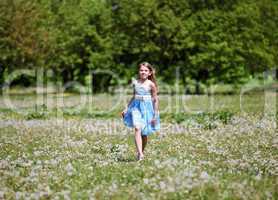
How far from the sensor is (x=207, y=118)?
880 inches

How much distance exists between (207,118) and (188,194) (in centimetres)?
1393

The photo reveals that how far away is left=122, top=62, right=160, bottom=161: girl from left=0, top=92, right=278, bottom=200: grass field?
2.16ft

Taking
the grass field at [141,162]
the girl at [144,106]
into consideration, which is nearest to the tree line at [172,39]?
the grass field at [141,162]

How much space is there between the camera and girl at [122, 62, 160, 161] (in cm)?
1278

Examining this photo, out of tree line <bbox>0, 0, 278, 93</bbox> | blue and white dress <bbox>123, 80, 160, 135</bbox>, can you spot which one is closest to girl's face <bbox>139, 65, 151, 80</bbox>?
blue and white dress <bbox>123, 80, 160, 135</bbox>

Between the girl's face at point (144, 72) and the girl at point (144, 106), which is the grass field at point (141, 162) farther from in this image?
the girl's face at point (144, 72)

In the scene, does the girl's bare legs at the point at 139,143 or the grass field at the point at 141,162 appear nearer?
the grass field at the point at 141,162

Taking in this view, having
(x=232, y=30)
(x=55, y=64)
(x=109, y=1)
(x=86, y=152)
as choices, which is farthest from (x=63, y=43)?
(x=86, y=152)

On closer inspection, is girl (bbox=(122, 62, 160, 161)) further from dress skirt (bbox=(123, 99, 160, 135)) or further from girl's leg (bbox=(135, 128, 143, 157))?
girl's leg (bbox=(135, 128, 143, 157))

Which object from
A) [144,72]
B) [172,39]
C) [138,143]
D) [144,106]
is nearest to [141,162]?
[138,143]

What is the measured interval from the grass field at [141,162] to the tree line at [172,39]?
1364 inches

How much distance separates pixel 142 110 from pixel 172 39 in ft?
147

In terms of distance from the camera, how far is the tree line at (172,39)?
56.2 m

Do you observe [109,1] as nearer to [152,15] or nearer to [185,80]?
[152,15]
